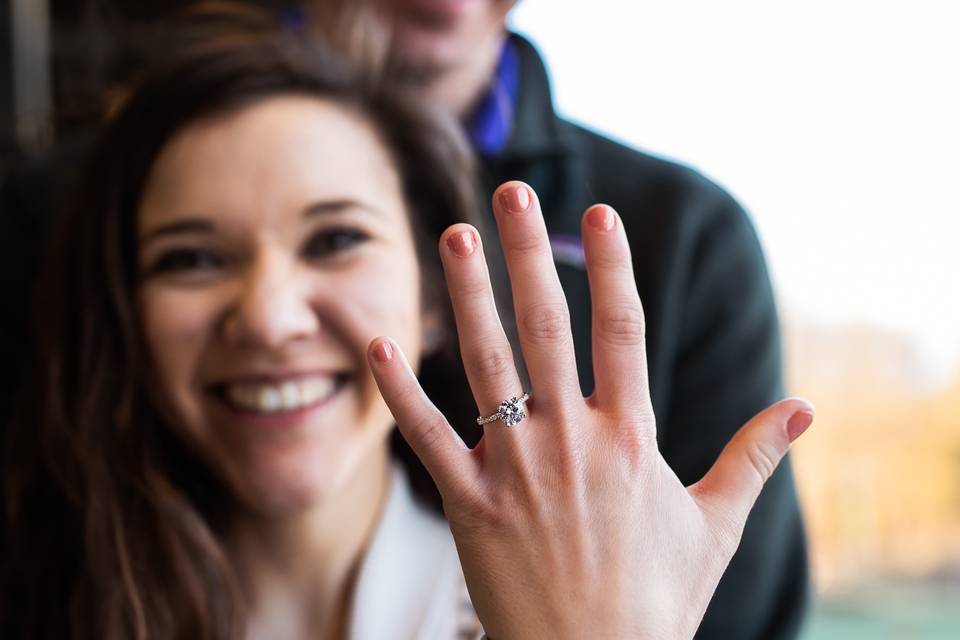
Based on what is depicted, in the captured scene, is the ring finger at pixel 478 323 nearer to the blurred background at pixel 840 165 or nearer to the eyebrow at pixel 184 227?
the eyebrow at pixel 184 227

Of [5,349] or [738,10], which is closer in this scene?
[5,349]

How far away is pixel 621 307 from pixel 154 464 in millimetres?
646

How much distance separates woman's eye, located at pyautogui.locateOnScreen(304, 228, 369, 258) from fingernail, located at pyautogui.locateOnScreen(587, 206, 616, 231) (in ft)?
1.43

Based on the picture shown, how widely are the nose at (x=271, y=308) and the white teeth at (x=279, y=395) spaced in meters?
0.05

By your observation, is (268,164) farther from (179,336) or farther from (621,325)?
(621,325)

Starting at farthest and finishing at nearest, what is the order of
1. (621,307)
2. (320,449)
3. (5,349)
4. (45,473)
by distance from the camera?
(5,349) → (45,473) → (320,449) → (621,307)

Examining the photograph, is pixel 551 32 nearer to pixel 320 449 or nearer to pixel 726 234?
pixel 726 234

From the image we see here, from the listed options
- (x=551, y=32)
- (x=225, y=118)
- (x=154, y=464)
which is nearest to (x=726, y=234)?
(x=551, y=32)

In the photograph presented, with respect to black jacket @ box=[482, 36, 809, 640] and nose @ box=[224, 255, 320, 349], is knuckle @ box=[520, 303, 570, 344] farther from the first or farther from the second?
black jacket @ box=[482, 36, 809, 640]

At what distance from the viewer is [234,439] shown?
979mm

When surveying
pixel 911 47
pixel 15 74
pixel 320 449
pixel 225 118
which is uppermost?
pixel 15 74

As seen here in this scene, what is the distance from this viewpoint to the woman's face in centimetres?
96

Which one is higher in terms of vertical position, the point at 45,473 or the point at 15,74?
the point at 15,74

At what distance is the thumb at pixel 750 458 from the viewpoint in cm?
62
